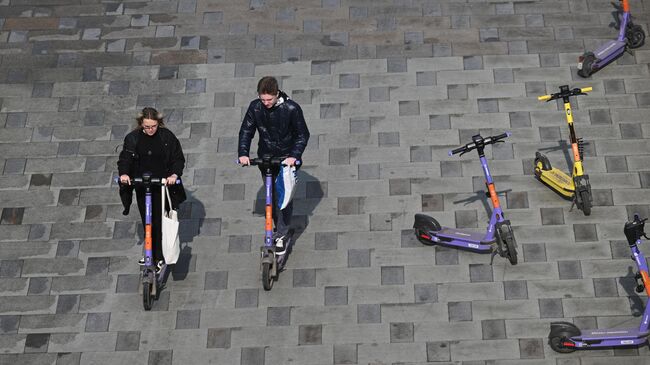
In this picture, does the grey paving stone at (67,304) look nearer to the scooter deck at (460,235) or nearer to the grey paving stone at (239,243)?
the grey paving stone at (239,243)

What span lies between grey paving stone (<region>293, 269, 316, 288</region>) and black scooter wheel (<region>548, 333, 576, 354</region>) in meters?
2.66

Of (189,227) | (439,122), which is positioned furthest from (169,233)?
(439,122)

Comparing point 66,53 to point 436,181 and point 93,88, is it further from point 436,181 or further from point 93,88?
point 436,181

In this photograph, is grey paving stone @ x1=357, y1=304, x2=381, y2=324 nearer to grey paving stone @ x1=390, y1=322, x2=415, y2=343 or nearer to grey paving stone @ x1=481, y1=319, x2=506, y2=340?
grey paving stone @ x1=390, y1=322, x2=415, y2=343

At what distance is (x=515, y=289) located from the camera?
10516mm

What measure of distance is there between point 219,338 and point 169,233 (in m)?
1.25

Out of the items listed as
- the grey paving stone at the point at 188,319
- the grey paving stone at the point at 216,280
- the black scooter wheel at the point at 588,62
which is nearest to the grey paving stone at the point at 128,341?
the grey paving stone at the point at 188,319

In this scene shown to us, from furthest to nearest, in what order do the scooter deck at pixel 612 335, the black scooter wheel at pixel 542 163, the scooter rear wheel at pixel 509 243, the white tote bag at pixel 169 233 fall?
the black scooter wheel at pixel 542 163 → the scooter rear wheel at pixel 509 243 → the white tote bag at pixel 169 233 → the scooter deck at pixel 612 335

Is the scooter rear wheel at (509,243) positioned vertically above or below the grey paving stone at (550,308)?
above

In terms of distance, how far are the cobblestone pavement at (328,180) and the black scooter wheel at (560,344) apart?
0.34 feet

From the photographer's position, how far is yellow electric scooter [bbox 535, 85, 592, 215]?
1100cm

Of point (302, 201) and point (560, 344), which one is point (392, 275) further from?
point (560, 344)

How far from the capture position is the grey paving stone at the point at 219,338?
10273 mm

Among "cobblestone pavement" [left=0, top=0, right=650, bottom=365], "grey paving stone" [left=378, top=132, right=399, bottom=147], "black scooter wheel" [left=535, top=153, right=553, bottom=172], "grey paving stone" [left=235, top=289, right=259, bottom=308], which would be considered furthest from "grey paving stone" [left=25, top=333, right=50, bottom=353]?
"black scooter wheel" [left=535, top=153, right=553, bottom=172]
